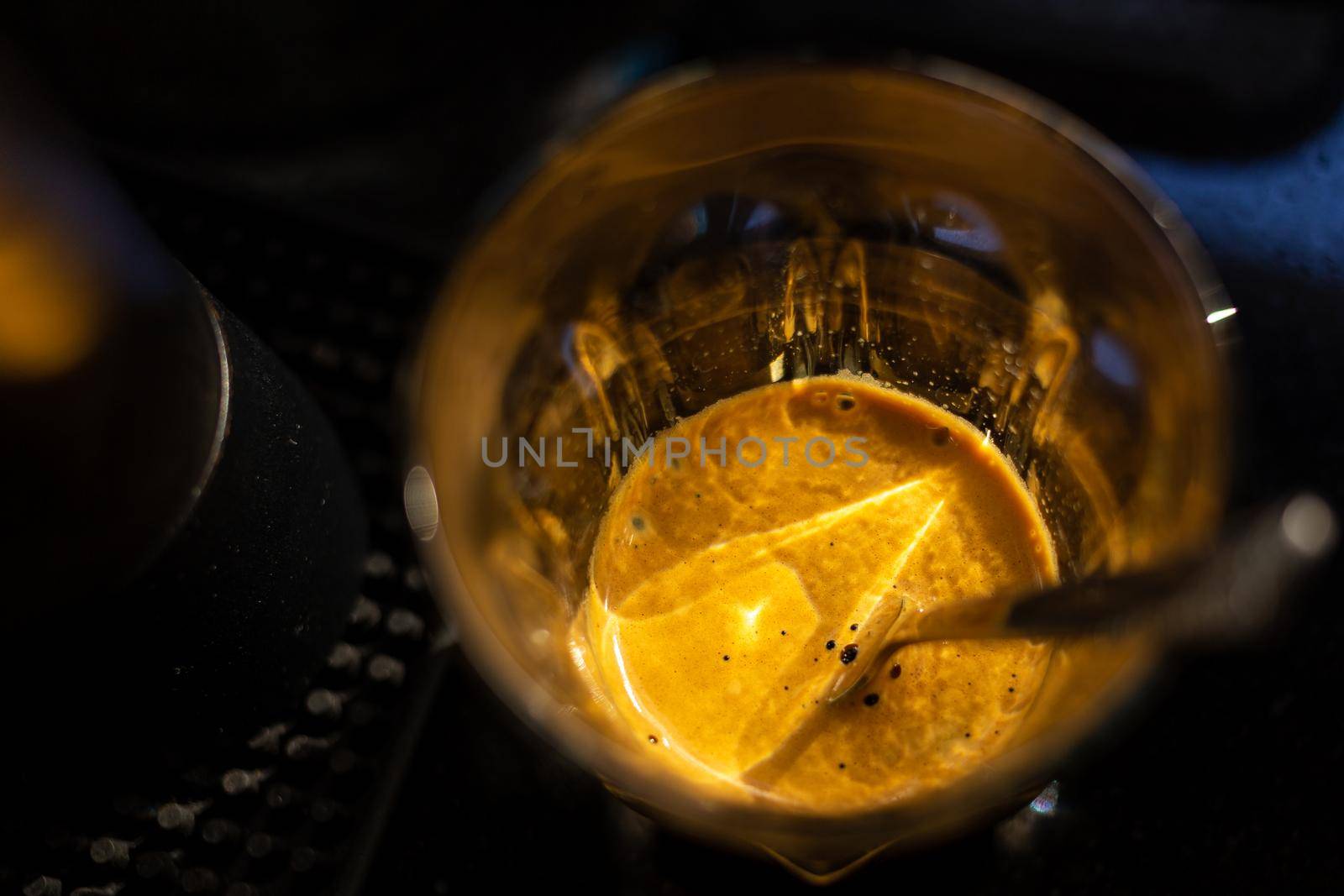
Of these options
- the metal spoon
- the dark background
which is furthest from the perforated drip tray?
the metal spoon

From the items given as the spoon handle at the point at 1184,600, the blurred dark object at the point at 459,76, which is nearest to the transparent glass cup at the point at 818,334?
the spoon handle at the point at 1184,600

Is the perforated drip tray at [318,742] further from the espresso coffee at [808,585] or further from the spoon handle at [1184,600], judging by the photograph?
the spoon handle at [1184,600]

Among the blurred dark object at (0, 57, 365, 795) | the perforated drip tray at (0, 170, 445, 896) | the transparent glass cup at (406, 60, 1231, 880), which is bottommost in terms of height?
the perforated drip tray at (0, 170, 445, 896)

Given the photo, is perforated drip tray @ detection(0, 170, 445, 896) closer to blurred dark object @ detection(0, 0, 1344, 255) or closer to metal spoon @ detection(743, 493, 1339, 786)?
blurred dark object @ detection(0, 0, 1344, 255)

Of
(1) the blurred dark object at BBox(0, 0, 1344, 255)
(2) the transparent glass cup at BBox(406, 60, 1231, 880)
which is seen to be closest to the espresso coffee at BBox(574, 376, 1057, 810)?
(2) the transparent glass cup at BBox(406, 60, 1231, 880)

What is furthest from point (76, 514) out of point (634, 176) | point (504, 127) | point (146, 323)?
point (504, 127)

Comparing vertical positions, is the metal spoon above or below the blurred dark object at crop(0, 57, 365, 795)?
above

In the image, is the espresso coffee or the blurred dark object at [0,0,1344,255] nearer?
the espresso coffee
